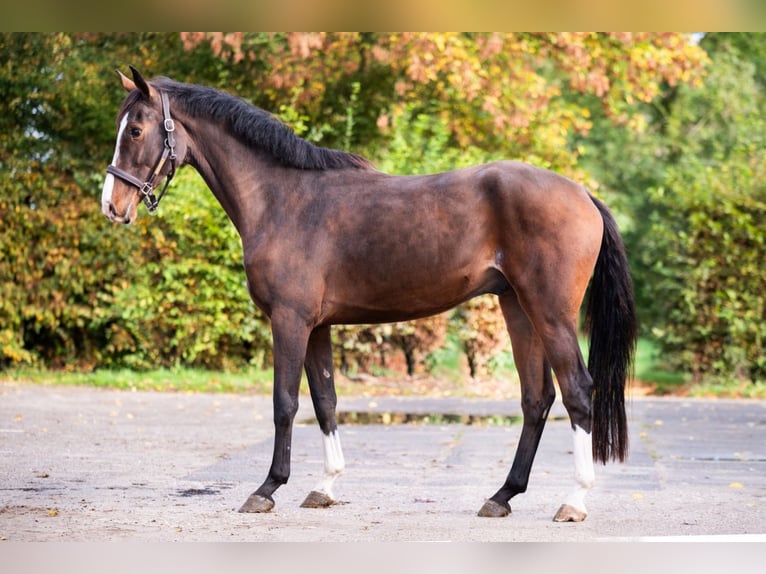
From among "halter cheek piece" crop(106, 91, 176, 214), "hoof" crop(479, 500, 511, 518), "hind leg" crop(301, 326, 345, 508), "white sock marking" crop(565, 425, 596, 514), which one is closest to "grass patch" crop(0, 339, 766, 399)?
"hind leg" crop(301, 326, 345, 508)

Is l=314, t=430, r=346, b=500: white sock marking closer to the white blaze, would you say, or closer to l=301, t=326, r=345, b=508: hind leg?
l=301, t=326, r=345, b=508: hind leg

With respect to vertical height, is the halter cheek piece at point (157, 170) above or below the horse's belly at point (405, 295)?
above

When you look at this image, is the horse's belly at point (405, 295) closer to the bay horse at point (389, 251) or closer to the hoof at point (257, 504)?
the bay horse at point (389, 251)

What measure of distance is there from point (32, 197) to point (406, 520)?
9.55m

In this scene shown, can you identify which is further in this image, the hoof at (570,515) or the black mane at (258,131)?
the black mane at (258,131)

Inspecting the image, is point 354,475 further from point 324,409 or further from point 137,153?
point 137,153

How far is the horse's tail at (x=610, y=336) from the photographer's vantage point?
594 centimetres

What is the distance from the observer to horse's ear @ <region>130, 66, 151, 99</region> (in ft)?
19.3

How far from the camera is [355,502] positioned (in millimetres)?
6238

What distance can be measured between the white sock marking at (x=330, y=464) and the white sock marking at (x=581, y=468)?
50.5 inches

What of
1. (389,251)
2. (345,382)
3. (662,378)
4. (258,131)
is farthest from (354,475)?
(662,378)

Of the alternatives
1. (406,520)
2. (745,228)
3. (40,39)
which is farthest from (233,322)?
(406,520)

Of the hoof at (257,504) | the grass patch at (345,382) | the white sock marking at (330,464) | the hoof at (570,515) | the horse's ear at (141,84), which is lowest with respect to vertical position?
the hoof at (257,504)

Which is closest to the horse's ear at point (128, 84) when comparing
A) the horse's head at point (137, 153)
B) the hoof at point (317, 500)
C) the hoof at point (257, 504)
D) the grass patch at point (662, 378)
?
the horse's head at point (137, 153)
